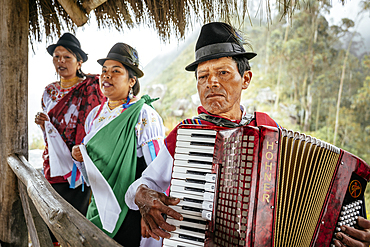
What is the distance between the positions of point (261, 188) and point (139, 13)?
189cm

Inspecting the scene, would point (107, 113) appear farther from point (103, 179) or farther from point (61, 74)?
point (61, 74)

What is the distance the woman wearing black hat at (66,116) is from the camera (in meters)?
2.26

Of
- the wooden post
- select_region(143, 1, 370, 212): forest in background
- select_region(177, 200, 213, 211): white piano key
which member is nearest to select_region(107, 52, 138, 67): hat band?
the wooden post

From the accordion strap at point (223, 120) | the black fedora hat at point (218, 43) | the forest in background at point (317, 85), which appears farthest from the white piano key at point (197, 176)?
the forest in background at point (317, 85)

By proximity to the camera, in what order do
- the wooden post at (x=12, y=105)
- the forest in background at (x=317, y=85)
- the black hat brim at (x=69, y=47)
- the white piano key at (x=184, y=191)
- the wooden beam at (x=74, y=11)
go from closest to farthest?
the white piano key at (x=184, y=191)
the wooden beam at (x=74, y=11)
the wooden post at (x=12, y=105)
the black hat brim at (x=69, y=47)
the forest in background at (x=317, y=85)

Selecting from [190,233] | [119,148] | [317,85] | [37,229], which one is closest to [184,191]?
[190,233]

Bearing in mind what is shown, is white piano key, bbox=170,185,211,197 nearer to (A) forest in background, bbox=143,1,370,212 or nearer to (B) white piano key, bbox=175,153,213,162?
(B) white piano key, bbox=175,153,213,162

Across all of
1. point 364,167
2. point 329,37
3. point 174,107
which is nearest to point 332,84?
point 329,37

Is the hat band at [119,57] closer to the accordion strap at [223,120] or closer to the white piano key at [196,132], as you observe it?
the accordion strap at [223,120]

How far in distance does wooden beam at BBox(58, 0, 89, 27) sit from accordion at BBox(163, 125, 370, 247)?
1.52 m

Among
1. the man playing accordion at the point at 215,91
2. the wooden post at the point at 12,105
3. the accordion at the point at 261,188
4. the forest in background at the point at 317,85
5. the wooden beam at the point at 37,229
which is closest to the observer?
the accordion at the point at 261,188

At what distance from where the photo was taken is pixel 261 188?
33.4 inches

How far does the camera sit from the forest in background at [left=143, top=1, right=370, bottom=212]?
10969 millimetres

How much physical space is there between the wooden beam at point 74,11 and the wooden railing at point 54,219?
129 cm
